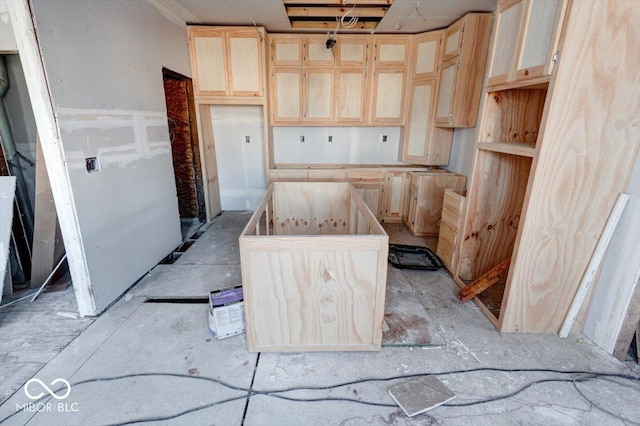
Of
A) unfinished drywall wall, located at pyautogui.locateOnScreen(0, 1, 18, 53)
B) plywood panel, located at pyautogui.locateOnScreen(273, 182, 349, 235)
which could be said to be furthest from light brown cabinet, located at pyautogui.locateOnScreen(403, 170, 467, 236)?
unfinished drywall wall, located at pyautogui.locateOnScreen(0, 1, 18, 53)

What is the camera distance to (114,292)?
2.30m

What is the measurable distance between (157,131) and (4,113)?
1.18m

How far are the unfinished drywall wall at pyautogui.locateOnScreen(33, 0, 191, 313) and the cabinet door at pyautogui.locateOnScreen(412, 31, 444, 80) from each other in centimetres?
299

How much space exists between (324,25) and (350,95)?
2.94 feet

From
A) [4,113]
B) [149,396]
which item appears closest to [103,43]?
[4,113]

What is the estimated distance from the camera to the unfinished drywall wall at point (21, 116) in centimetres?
252

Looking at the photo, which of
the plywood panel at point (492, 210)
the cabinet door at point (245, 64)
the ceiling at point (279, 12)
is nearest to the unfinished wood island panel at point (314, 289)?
the plywood panel at point (492, 210)

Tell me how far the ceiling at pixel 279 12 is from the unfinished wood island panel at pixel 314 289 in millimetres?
2481

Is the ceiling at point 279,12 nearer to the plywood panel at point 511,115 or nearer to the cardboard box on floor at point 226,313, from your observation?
the plywood panel at point 511,115

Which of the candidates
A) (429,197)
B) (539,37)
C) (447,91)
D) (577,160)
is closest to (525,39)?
(539,37)

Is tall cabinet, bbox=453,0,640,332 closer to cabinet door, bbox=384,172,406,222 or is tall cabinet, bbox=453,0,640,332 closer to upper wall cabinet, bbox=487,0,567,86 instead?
upper wall cabinet, bbox=487,0,567,86

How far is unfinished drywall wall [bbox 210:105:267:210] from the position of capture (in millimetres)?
4398

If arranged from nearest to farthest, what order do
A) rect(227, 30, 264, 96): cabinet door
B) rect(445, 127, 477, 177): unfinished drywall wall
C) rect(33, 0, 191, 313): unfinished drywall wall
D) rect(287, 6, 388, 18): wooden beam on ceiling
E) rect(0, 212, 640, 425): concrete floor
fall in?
1. rect(0, 212, 640, 425): concrete floor
2. rect(33, 0, 191, 313): unfinished drywall wall
3. rect(287, 6, 388, 18): wooden beam on ceiling
4. rect(445, 127, 477, 177): unfinished drywall wall
5. rect(227, 30, 264, 96): cabinet door

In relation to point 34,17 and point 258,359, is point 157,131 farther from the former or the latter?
point 258,359
